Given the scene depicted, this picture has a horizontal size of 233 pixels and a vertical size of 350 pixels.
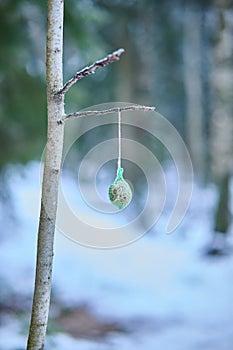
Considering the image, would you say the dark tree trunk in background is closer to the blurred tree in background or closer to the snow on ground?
the blurred tree in background

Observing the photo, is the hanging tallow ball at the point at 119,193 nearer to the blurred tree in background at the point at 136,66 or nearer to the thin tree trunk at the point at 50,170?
the thin tree trunk at the point at 50,170

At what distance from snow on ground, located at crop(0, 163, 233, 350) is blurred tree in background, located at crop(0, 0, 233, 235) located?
730mm

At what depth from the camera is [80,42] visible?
4.09 metres

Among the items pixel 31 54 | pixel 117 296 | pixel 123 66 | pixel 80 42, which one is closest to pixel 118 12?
pixel 123 66

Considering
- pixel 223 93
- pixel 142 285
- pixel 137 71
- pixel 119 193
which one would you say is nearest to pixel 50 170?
pixel 119 193

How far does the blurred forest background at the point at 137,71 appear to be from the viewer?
4.15 metres

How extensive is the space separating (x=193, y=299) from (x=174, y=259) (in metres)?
1.13

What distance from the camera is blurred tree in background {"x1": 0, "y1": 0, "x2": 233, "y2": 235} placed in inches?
163

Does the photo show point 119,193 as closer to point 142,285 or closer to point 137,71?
point 142,285

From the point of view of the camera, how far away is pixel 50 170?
1.46m

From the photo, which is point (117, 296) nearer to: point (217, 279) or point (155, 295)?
point (155, 295)

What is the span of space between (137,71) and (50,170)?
5.84m

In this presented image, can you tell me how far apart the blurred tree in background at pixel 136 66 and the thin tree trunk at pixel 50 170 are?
2106 mm

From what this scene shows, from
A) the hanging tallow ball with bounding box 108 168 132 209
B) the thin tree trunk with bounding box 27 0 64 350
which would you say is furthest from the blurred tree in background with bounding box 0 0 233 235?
the hanging tallow ball with bounding box 108 168 132 209
